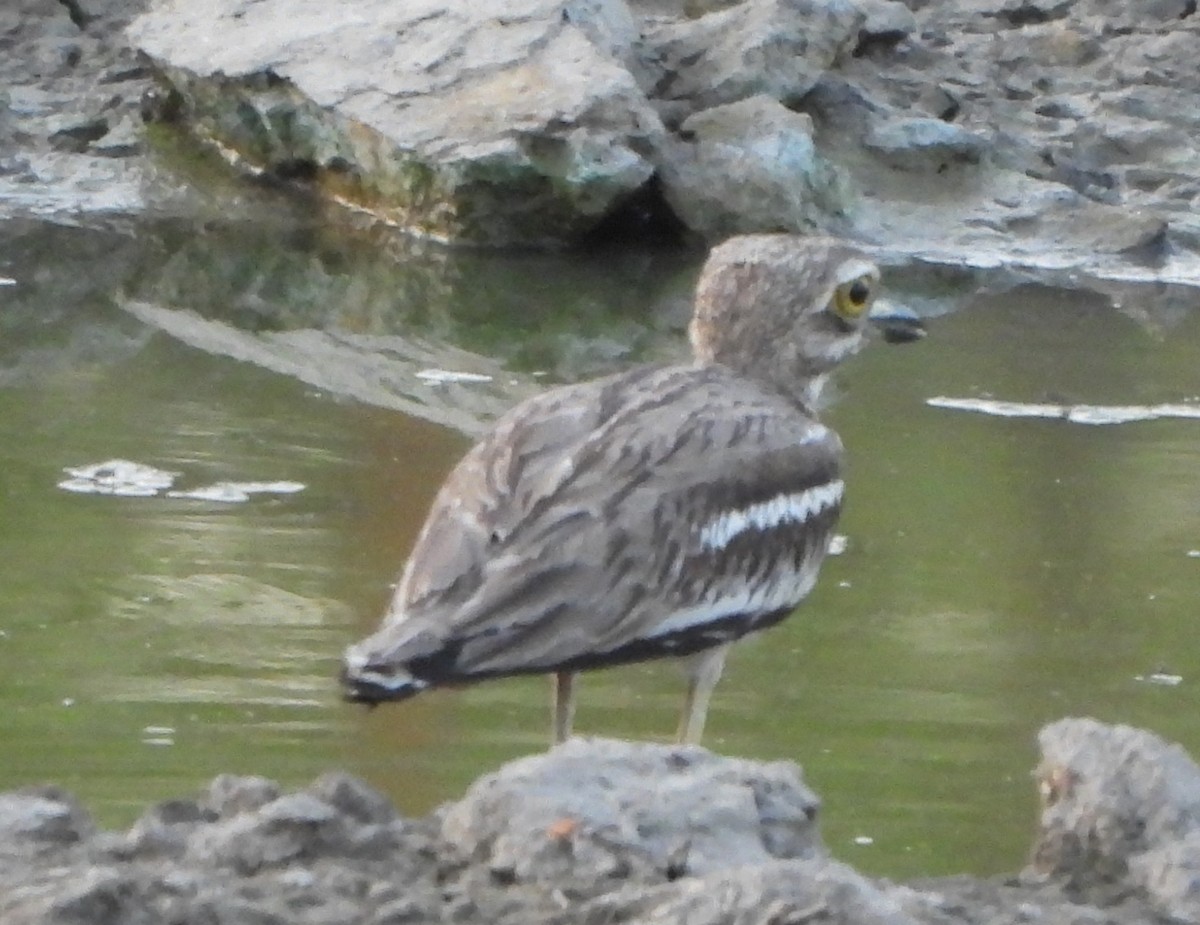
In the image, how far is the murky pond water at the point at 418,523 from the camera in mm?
4754

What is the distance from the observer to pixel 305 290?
904cm

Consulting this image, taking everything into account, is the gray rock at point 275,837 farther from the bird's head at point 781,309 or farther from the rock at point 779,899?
the bird's head at point 781,309

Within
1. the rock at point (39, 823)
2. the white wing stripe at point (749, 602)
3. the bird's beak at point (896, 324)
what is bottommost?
the white wing stripe at point (749, 602)

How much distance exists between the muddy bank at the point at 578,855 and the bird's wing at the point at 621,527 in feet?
1.47

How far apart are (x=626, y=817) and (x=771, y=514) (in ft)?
4.28

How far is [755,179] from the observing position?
386 inches

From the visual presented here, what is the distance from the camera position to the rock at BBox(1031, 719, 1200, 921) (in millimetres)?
3783

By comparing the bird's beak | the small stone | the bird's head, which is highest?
the bird's head

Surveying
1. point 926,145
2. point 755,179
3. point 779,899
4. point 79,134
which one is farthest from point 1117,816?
point 79,134

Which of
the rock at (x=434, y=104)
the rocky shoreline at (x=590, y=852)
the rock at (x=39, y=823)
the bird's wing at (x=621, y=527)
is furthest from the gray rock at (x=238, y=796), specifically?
the rock at (x=434, y=104)

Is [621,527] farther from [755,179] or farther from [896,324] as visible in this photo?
[755,179]

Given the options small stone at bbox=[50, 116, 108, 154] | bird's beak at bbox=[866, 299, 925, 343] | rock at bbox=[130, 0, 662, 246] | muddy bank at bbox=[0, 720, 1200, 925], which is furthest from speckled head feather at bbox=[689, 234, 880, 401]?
small stone at bbox=[50, 116, 108, 154]

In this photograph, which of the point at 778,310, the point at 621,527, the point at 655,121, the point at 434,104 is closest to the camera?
the point at 621,527

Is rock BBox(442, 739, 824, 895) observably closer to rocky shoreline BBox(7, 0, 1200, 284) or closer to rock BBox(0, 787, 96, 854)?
rock BBox(0, 787, 96, 854)
